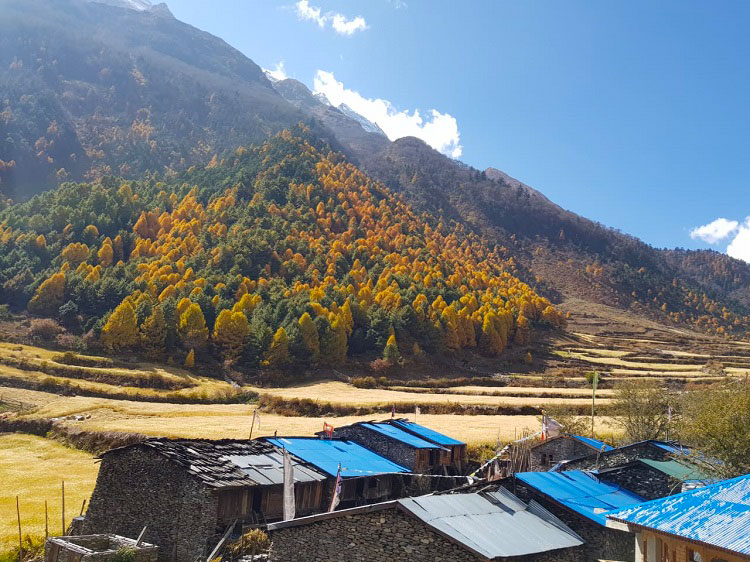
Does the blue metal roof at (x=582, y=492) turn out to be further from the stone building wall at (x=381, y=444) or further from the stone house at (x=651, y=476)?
the stone building wall at (x=381, y=444)

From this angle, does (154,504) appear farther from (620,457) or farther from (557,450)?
(557,450)

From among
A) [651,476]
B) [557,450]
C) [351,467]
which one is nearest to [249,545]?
[351,467]

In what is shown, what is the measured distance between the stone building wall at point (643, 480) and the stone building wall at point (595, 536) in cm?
603

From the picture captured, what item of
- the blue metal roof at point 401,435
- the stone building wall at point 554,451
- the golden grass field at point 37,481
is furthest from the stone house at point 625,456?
the golden grass field at point 37,481

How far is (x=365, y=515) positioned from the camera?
18.7 meters

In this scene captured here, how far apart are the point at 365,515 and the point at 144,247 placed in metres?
116

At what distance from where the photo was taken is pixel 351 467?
31219mm

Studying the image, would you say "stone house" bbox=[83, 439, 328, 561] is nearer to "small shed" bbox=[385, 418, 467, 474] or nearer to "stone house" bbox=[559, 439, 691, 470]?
"small shed" bbox=[385, 418, 467, 474]

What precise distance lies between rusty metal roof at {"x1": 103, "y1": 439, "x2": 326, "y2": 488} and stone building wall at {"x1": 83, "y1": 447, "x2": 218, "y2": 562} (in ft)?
1.30

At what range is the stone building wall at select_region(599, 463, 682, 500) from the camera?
28516 millimetres

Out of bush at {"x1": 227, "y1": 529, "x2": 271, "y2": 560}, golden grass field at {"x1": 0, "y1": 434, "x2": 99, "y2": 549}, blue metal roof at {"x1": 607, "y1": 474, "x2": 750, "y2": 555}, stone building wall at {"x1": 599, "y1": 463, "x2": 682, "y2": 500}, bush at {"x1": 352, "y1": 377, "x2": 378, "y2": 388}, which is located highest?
blue metal roof at {"x1": 607, "y1": 474, "x2": 750, "y2": 555}

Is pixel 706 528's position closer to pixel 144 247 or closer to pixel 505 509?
pixel 505 509

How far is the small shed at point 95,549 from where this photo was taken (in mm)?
20547

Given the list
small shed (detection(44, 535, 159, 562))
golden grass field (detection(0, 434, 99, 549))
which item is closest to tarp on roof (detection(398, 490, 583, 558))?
small shed (detection(44, 535, 159, 562))
